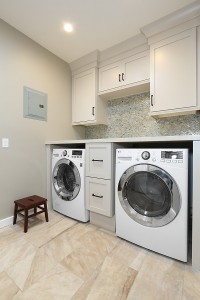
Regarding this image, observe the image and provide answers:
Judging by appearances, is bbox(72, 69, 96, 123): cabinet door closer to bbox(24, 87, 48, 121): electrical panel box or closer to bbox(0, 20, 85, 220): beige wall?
bbox(0, 20, 85, 220): beige wall

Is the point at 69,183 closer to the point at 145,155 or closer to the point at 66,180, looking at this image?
the point at 66,180

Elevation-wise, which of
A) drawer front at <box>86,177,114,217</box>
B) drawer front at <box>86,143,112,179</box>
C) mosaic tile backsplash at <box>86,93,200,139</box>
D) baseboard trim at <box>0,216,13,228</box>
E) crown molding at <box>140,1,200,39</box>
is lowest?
baseboard trim at <box>0,216,13,228</box>

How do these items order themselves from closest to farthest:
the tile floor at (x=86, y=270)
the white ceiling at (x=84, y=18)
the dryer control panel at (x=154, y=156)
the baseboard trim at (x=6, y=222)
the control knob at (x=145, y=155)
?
1. the tile floor at (x=86, y=270)
2. the dryer control panel at (x=154, y=156)
3. the control knob at (x=145, y=155)
4. the white ceiling at (x=84, y=18)
5. the baseboard trim at (x=6, y=222)

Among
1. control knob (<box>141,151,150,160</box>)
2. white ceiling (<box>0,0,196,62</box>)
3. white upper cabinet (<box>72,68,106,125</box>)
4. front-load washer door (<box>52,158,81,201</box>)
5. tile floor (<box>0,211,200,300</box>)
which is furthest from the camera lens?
white upper cabinet (<box>72,68,106,125</box>)

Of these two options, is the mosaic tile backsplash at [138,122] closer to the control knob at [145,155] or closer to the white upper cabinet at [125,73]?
the white upper cabinet at [125,73]

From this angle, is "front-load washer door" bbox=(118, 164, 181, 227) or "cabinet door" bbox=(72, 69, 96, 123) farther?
"cabinet door" bbox=(72, 69, 96, 123)

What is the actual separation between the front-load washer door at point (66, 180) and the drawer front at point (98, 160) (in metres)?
0.21

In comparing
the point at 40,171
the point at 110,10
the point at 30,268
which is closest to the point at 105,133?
the point at 40,171

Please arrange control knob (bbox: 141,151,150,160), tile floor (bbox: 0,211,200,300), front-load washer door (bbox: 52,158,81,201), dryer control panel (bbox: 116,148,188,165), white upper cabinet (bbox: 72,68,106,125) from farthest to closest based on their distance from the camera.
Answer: white upper cabinet (bbox: 72,68,106,125) → front-load washer door (bbox: 52,158,81,201) → control knob (bbox: 141,151,150,160) → dryer control panel (bbox: 116,148,188,165) → tile floor (bbox: 0,211,200,300)

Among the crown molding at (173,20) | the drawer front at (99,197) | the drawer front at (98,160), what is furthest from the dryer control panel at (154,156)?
the crown molding at (173,20)

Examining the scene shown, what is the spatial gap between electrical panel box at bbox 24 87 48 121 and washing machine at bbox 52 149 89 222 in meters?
0.52

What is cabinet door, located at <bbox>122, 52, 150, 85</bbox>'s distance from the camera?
1.93 m

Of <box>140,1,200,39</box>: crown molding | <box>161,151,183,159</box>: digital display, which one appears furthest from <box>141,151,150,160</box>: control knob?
<box>140,1,200,39</box>: crown molding

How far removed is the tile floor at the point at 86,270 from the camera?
956 mm
